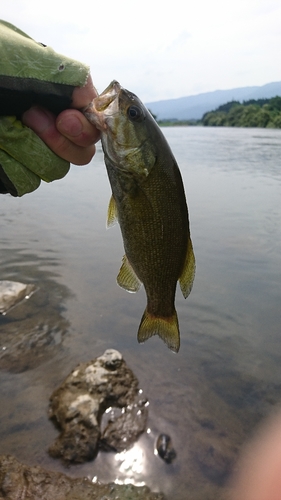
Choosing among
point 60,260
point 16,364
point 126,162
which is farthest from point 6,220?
point 126,162

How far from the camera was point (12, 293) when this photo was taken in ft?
25.7

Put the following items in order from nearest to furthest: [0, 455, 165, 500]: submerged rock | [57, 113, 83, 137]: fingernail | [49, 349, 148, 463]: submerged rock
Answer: [57, 113, 83, 137]: fingernail, [0, 455, 165, 500]: submerged rock, [49, 349, 148, 463]: submerged rock

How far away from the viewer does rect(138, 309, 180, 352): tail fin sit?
287 cm

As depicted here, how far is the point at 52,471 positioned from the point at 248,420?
2.60 meters

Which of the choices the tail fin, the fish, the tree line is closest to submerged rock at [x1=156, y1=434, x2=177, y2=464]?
the tail fin

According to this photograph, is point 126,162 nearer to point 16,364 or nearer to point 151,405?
point 151,405

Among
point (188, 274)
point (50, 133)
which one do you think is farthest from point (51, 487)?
point (50, 133)

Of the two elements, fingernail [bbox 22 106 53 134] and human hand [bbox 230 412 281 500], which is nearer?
fingernail [bbox 22 106 53 134]

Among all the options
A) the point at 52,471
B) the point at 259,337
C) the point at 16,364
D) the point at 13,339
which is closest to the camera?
the point at 52,471

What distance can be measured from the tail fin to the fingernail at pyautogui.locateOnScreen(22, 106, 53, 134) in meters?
1.39

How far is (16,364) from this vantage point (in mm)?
6047

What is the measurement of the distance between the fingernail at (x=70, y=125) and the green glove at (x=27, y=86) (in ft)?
0.27

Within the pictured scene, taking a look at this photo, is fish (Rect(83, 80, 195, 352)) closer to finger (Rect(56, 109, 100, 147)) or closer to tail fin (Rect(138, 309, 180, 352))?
finger (Rect(56, 109, 100, 147))

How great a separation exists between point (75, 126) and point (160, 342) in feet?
16.7
